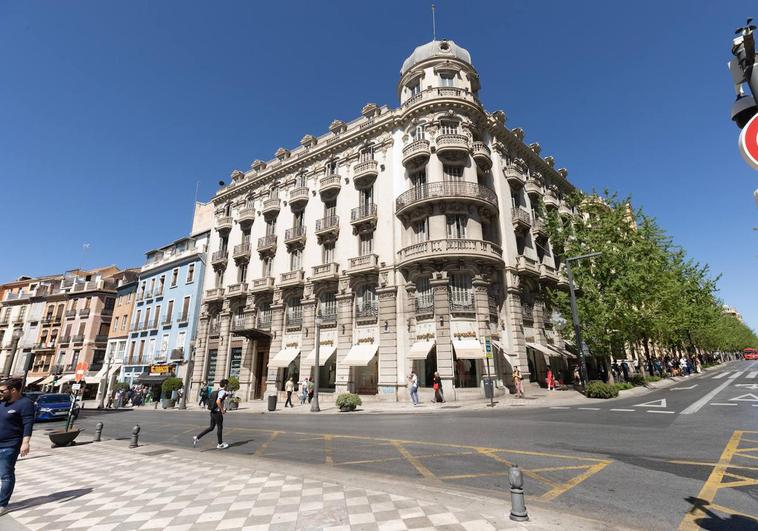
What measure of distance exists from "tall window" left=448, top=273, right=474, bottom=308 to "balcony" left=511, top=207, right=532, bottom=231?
7646 mm

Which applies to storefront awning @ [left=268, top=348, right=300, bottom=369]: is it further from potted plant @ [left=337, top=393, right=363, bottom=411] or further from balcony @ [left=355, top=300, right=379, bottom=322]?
potted plant @ [left=337, top=393, right=363, bottom=411]

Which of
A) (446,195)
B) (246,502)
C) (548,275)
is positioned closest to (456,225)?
(446,195)

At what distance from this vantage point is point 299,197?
3088cm

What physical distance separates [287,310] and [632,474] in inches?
1031

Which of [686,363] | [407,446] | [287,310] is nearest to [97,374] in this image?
[287,310]

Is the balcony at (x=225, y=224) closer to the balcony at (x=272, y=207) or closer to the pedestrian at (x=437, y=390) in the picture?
the balcony at (x=272, y=207)

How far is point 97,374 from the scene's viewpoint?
41125 mm

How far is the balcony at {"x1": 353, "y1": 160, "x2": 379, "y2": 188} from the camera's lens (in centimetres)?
2706

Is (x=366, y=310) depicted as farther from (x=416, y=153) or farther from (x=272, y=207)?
(x=272, y=207)

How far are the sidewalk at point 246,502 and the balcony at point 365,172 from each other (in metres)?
22.5

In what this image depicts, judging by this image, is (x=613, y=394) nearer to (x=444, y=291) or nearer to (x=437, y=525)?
(x=444, y=291)

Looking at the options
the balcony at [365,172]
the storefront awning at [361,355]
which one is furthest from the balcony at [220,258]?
the storefront awning at [361,355]

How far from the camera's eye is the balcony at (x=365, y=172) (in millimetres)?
27058

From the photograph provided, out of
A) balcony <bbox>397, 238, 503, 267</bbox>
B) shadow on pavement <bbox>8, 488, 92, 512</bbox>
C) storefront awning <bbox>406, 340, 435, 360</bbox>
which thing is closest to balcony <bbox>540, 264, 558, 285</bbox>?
balcony <bbox>397, 238, 503, 267</bbox>
